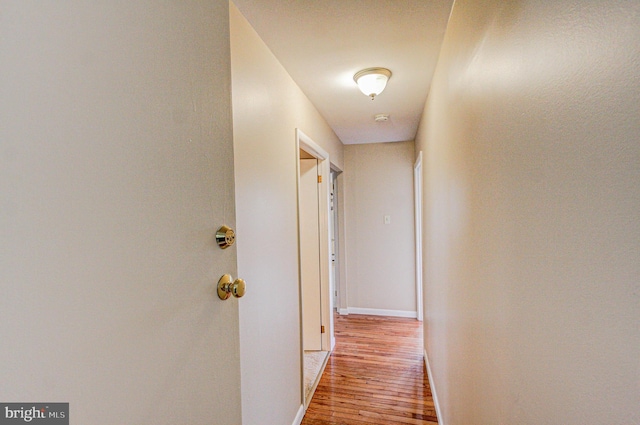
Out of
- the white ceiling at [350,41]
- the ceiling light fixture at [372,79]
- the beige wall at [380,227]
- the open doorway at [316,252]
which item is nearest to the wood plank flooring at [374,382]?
the open doorway at [316,252]

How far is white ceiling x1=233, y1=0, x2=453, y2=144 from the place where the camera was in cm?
136

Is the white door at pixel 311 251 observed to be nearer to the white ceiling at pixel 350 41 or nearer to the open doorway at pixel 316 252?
the open doorway at pixel 316 252

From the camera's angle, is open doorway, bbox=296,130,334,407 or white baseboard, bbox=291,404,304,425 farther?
open doorway, bbox=296,130,334,407

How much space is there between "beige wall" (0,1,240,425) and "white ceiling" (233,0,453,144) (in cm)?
69

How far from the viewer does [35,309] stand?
1.38 feet

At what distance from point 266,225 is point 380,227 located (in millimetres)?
2707

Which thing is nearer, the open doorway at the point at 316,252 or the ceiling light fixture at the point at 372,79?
the ceiling light fixture at the point at 372,79

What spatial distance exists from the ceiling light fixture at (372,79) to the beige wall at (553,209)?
836 mm

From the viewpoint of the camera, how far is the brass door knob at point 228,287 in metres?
0.86

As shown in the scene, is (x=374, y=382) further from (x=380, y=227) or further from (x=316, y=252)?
(x=380, y=227)

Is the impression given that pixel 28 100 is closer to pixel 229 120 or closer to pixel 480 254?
pixel 229 120

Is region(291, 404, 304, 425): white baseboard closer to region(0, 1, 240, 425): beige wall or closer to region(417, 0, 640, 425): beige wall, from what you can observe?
region(417, 0, 640, 425): beige wall

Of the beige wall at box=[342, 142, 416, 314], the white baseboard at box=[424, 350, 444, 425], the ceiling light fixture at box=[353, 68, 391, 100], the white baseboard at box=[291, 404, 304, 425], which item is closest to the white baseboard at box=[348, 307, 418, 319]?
the beige wall at box=[342, 142, 416, 314]

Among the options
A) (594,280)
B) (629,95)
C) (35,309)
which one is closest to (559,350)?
(594,280)
